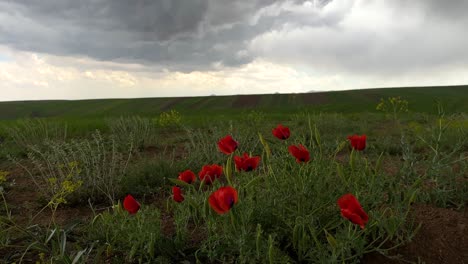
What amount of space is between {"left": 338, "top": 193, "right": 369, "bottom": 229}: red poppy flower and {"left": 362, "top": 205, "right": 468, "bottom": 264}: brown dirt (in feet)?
2.06

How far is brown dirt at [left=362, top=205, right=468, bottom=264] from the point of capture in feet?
6.79

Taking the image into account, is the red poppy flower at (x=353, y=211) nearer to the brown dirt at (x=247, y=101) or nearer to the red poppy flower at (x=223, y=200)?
the red poppy flower at (x=223, y=200)

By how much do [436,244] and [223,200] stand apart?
1.47 metres

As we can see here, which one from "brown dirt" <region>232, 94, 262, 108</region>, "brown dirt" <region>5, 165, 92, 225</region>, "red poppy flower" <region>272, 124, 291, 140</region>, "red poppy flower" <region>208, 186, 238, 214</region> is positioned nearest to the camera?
"red poppy flower" <region>208, 186, 238, 214</region>

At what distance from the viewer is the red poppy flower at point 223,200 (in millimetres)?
1630

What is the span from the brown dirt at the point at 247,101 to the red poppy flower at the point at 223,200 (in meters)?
32.4

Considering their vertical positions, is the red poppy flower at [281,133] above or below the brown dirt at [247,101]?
above

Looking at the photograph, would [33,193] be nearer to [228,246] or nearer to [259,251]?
[228,246]

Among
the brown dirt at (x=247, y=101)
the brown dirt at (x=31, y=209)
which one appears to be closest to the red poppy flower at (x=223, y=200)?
the brown dirt at (x=31, y=209)

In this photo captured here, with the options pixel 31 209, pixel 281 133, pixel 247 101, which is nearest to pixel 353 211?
pixel 281 133

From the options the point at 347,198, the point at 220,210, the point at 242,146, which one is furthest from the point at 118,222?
the point at 242,146

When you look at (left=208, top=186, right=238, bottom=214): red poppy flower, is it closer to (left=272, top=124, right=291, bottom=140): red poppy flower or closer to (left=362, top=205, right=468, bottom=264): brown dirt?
(left=272, top=124, right=291, bottom=140): red poppy flower

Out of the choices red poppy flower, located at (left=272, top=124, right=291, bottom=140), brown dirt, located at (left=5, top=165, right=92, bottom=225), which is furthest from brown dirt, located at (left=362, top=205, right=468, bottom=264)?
brown dirt, located at (left=5, top=165, right=92, bottom=225)

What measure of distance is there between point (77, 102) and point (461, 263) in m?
47.9
